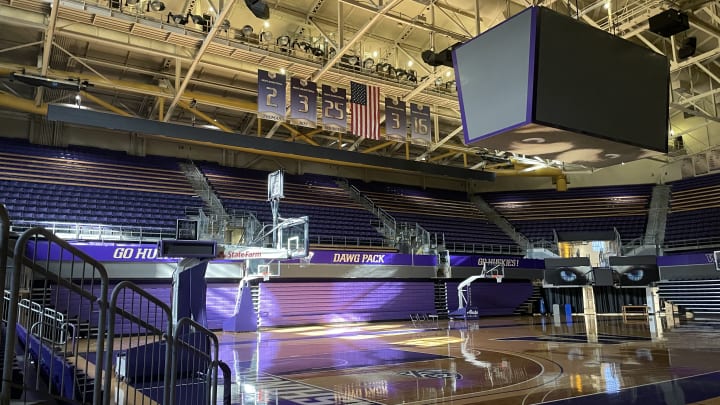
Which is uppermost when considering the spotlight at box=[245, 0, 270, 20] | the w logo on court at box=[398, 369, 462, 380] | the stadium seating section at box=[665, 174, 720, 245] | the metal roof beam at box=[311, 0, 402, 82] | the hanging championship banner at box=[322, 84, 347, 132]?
the metal roof beam at box=[311, 0, 402, 82]

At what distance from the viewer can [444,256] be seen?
25.0 metres

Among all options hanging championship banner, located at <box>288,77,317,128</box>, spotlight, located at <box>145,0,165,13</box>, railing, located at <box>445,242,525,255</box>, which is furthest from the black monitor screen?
spotlight, located at <box>145,0,165,13</box>

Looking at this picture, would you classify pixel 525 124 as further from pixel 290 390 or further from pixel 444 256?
pixel 444 256

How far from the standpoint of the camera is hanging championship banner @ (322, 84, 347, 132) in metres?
17.2

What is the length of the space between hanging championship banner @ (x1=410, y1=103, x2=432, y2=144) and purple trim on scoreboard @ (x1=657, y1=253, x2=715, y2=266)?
44.6 ft

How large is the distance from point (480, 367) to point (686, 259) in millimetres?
18486

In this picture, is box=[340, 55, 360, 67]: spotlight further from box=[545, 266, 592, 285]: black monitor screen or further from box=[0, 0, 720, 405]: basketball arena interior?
box=[545, 266, 592, 285]: black monitor screen

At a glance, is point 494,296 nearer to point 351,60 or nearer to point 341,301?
point 341,301

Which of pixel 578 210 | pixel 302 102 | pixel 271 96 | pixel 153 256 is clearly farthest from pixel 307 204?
pixel 578 210

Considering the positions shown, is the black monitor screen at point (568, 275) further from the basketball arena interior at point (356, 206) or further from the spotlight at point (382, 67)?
the spotlight at point (382, 67)

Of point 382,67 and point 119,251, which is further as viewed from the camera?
point 382,67

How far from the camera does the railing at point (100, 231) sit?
1706cm

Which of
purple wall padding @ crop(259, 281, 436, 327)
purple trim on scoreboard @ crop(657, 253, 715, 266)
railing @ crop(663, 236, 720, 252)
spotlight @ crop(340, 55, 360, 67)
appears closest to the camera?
spotlight @ crop(340, 55, 360, 67)

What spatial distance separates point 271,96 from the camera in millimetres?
16312
